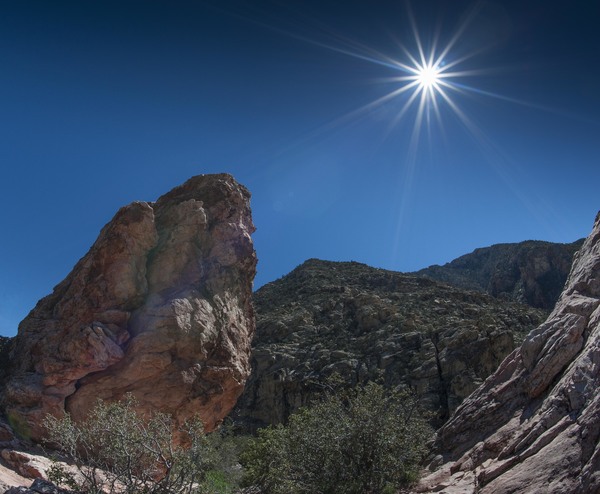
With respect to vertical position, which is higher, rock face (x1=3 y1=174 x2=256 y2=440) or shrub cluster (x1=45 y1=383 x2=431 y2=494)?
rock face (x1=3 y1=174 x2=256 y2=440)

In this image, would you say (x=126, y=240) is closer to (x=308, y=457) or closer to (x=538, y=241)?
(x=308, y=457)

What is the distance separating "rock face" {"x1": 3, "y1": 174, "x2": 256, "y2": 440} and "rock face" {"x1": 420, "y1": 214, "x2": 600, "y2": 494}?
8638 millimetres

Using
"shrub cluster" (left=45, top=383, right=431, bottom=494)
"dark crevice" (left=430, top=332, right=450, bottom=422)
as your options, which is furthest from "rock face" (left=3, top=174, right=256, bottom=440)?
"dark crevice" (left=430, top=332, right=450, bottom=422)

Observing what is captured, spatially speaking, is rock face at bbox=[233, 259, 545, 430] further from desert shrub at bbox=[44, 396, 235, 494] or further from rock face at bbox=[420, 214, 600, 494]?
desert shrub at bbox=[44, 396, 235, 494]

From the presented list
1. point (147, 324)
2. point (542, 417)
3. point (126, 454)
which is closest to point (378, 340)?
point (147, 324)

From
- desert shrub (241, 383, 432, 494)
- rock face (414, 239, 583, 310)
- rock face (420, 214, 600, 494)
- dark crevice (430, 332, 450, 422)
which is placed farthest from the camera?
rock face (414, 239, 583, 310)

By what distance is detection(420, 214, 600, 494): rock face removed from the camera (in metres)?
9.69

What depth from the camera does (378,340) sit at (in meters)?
45.4

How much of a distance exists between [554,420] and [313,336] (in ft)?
131

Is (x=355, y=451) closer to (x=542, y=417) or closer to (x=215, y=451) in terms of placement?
(x=215, y=451)

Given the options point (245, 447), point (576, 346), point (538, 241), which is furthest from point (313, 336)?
point (538, 241)

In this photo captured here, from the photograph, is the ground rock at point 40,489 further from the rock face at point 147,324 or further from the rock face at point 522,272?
the rock face at point 522,272

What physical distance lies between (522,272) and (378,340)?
4513 cm

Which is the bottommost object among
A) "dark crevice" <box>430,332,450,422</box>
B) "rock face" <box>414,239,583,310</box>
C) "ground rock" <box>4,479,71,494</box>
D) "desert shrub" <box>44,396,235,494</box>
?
"ground rock" <box>4,479,71,494</box>
